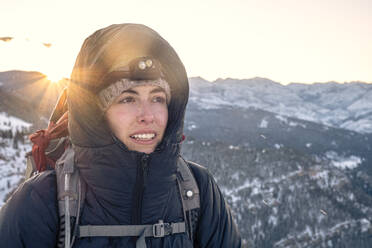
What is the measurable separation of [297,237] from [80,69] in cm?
7504

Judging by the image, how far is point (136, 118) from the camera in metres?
2.81

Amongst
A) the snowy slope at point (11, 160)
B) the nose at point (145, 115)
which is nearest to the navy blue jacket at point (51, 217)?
the nose at point (145, 115)

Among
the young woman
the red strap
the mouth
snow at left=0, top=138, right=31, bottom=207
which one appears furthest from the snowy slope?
the mouth

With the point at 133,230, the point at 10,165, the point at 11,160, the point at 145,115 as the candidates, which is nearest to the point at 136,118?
the point at 145,115

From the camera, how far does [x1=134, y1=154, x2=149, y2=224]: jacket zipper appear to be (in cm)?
286

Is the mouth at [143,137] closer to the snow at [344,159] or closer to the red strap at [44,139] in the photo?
the red strap at [44,139]

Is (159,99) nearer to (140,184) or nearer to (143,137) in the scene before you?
(143,137)

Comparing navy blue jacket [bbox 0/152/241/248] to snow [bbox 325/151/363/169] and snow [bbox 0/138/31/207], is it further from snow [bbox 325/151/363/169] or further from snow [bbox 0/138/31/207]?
snow [bbox 325/151/363/169]

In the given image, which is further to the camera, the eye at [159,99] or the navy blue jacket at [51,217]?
the eye at [159,99]

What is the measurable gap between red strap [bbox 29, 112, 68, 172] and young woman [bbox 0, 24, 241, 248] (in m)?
0.37

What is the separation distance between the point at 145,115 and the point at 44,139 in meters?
1.13

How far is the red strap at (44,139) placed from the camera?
3086 mm

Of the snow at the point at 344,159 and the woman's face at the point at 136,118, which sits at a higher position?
the woman's face at the point at 136,118

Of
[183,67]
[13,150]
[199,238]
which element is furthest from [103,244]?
[13,150]
